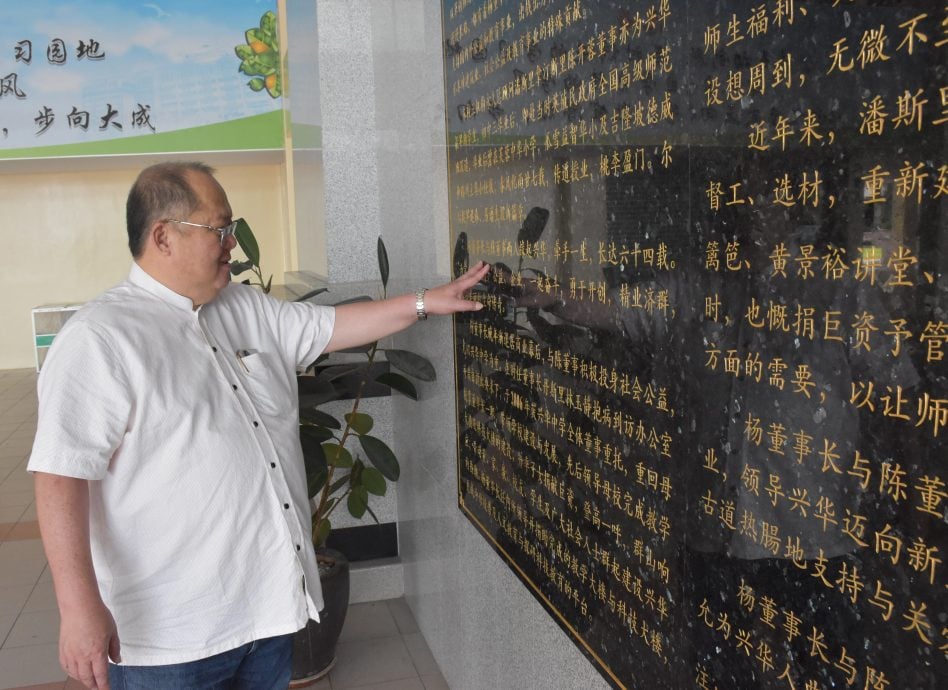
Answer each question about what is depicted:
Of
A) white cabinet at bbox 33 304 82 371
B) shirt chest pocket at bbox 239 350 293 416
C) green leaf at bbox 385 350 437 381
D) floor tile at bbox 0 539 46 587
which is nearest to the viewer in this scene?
shirt chest pocket at bbox 239 350 293 416

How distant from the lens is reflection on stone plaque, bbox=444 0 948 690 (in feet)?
2.64

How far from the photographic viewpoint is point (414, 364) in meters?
2.68

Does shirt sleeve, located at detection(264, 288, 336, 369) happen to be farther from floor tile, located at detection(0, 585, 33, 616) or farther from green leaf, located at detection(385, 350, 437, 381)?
floor tile, located at detection(0, 585, 33, 616)

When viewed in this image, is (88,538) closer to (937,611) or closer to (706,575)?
(706,575)

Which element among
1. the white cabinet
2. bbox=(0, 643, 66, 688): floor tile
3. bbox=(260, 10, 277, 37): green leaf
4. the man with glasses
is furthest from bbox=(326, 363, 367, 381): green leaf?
the white cabinet

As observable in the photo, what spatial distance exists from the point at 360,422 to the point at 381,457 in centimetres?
21

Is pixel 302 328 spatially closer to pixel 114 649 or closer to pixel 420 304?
pixel 420 304

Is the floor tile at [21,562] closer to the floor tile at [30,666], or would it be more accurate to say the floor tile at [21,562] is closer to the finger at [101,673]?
the floor tile at [30,666]

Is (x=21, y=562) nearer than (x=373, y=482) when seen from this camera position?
No

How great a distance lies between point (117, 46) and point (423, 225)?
6.84m

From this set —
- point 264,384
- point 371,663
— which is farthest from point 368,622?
point 264,384

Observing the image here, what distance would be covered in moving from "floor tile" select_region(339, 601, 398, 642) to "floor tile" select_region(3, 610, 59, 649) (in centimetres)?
113

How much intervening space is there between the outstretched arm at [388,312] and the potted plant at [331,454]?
504mm

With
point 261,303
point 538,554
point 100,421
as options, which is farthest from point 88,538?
point 538,554
